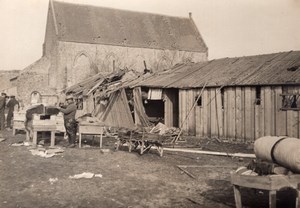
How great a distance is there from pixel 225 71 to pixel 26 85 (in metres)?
26.5

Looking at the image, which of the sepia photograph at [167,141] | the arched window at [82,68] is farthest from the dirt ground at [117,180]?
the arched window at [82,68]

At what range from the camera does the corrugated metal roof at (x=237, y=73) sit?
55.4ft

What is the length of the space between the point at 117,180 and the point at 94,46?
1281 inches

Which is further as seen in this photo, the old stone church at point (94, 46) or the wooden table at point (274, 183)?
the old stone church at point (94, 46)

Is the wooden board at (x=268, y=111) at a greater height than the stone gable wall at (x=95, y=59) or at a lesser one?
lesser

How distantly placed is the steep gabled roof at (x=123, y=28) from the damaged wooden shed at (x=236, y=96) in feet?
62.7

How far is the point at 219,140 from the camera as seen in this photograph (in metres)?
18.5

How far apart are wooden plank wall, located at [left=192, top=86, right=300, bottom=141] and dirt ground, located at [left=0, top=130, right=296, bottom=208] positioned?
3871 millimetres

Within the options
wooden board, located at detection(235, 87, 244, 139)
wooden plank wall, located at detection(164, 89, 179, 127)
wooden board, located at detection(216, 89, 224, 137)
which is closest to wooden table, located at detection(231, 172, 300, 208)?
wooden board, located at detection(235, 87, 244, 139)

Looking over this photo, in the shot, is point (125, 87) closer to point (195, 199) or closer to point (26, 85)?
point (195, 199)

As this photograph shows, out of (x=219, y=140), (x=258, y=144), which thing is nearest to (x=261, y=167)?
(x=258, y=144)

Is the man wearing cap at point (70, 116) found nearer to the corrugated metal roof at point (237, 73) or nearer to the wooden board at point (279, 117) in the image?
the corrugated metal roof at point (237, 73)

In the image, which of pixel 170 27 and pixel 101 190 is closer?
pixel 101 190

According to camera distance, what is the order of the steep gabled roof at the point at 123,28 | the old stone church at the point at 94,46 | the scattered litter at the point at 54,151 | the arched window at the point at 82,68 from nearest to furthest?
1. the scattered litter at the point at 54,151
2. the old stone church at the point at 94,46
3. the steep gabled roof at the point at 123,28
4. the arched window at the point at 82,68
